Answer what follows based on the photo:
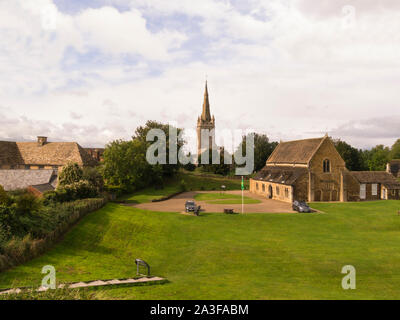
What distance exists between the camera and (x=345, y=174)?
55.0 meters

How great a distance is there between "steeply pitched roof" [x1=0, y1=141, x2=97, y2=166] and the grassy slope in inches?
1595

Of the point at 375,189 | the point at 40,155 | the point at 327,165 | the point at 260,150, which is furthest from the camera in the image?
the point at 260,150

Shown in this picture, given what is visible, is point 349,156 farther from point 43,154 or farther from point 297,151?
point 43,154

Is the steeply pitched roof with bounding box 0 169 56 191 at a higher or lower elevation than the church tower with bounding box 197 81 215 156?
lower

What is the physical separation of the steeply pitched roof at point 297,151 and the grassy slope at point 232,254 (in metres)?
20.2

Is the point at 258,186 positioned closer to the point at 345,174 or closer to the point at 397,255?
the point at 345,174

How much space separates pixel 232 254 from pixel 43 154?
212 ft

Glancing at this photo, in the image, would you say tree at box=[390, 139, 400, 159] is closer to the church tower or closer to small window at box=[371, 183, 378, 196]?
the church tower

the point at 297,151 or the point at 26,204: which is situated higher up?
the point at 297,151

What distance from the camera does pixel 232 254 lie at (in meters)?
23.4

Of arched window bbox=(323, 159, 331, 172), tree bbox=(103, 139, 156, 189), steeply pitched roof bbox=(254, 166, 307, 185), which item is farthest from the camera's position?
tree bbox=(103, 139, 156, 189)

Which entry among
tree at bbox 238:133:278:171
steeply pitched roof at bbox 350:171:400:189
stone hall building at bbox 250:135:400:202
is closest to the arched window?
stone hall building at bbox 250:135:400:202

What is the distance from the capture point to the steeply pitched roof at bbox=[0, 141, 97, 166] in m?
69.9

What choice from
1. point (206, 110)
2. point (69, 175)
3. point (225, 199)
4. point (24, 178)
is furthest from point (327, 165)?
point (206, 110)
